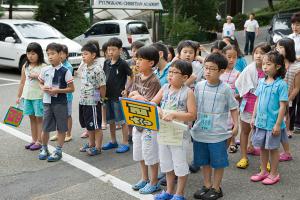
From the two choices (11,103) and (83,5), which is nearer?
(11,103)

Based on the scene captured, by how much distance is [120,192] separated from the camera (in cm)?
474

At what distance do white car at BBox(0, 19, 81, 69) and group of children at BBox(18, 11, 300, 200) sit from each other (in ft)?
22.9

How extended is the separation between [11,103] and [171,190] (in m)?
5.97

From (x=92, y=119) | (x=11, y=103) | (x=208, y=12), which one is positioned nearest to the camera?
Result: (x=92, y=119)

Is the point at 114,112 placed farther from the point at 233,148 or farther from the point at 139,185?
the point at 233,148

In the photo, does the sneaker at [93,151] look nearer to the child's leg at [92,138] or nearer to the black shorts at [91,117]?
the child's leg at [92,138]

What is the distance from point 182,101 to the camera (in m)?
4.20

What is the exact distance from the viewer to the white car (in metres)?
13.1

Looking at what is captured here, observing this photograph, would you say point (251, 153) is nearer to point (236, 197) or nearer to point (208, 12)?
point (236, 197)

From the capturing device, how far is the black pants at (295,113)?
265 inches

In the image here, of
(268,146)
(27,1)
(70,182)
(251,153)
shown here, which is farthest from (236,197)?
(27,1)

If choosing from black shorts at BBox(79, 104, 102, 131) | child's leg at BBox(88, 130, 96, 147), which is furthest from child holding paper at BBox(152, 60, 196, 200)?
child's leg at BBox(88, 130, 96, 147)

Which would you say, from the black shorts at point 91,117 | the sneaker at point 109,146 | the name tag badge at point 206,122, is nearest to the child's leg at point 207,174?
the name tag badge at point 206,122

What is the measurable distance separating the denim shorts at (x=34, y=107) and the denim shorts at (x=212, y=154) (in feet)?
8.37
